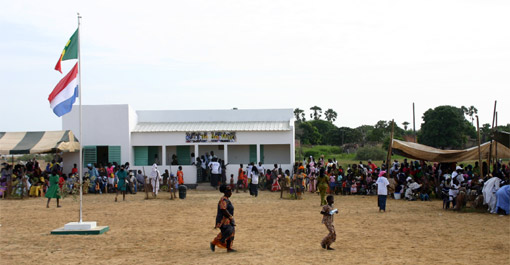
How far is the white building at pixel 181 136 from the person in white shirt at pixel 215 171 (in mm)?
1426

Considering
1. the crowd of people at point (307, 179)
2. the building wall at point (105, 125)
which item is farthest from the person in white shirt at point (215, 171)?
the building wall at point (105, 125)

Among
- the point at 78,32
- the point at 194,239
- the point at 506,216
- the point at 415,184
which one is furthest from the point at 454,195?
the point at 78,32

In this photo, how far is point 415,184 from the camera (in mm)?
20875

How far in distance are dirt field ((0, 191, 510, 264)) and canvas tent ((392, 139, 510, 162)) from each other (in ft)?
7.10

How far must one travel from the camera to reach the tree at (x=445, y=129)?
146ft

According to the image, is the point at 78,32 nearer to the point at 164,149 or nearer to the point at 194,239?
the point at 194,239

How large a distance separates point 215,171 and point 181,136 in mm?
3649

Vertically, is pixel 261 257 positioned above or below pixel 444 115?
below

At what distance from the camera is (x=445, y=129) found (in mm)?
44812

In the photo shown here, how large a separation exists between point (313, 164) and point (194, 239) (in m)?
14.9

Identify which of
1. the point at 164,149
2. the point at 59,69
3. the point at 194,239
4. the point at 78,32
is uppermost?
the point at 78,32

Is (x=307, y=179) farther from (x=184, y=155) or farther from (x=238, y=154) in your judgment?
(x=184, y=155)

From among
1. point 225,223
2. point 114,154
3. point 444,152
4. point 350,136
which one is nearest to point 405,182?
point 444,152


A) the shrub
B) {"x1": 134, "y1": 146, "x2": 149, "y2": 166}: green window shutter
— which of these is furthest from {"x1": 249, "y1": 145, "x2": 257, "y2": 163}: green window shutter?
the shrub
